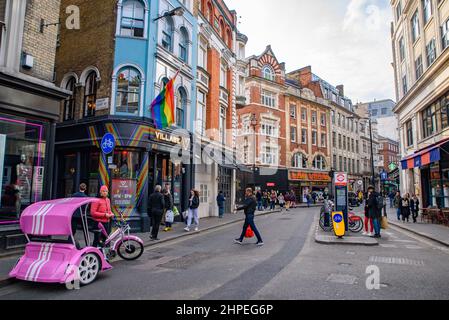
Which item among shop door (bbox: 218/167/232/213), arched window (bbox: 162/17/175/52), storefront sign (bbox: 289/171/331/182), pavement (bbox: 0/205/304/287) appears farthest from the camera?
storefront sign (bbox: 289/171/331/182)

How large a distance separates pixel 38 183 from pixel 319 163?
40.6 m

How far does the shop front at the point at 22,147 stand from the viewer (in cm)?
878

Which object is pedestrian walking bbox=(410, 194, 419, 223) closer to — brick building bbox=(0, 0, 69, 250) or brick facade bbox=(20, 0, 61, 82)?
brick building bbox=(0, 0, 69, 250)

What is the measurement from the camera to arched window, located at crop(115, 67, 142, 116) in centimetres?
1356

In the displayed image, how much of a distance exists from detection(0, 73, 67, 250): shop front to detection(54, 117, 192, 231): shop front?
2.73m

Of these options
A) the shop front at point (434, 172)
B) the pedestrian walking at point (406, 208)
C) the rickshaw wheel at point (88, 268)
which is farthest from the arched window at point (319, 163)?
the rickshaw wheel at point (88, 268)

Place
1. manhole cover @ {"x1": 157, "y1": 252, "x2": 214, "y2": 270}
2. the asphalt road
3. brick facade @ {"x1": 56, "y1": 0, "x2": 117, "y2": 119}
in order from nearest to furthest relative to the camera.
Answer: the asphalt road
manhole cover @ {"x1": 157, "y1": 252, "x2": 214, "y2": 270}
brick facade @ {"x1": 56, "y1": 0, "x2": 117, "y2": 119}

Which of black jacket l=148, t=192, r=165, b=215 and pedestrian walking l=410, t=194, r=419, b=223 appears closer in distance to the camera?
black jacket l=148, t=192, r=165, b=215

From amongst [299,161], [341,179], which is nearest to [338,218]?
[341,179]

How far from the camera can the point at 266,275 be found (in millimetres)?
6238

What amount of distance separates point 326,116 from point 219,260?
4361 cm

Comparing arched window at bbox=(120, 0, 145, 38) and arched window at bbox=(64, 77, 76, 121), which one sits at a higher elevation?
arched window at bbox=(120, 0, 145, 38)

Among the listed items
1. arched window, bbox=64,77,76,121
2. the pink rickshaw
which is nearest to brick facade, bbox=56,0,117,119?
arched window, bbox=64,77,76,121
